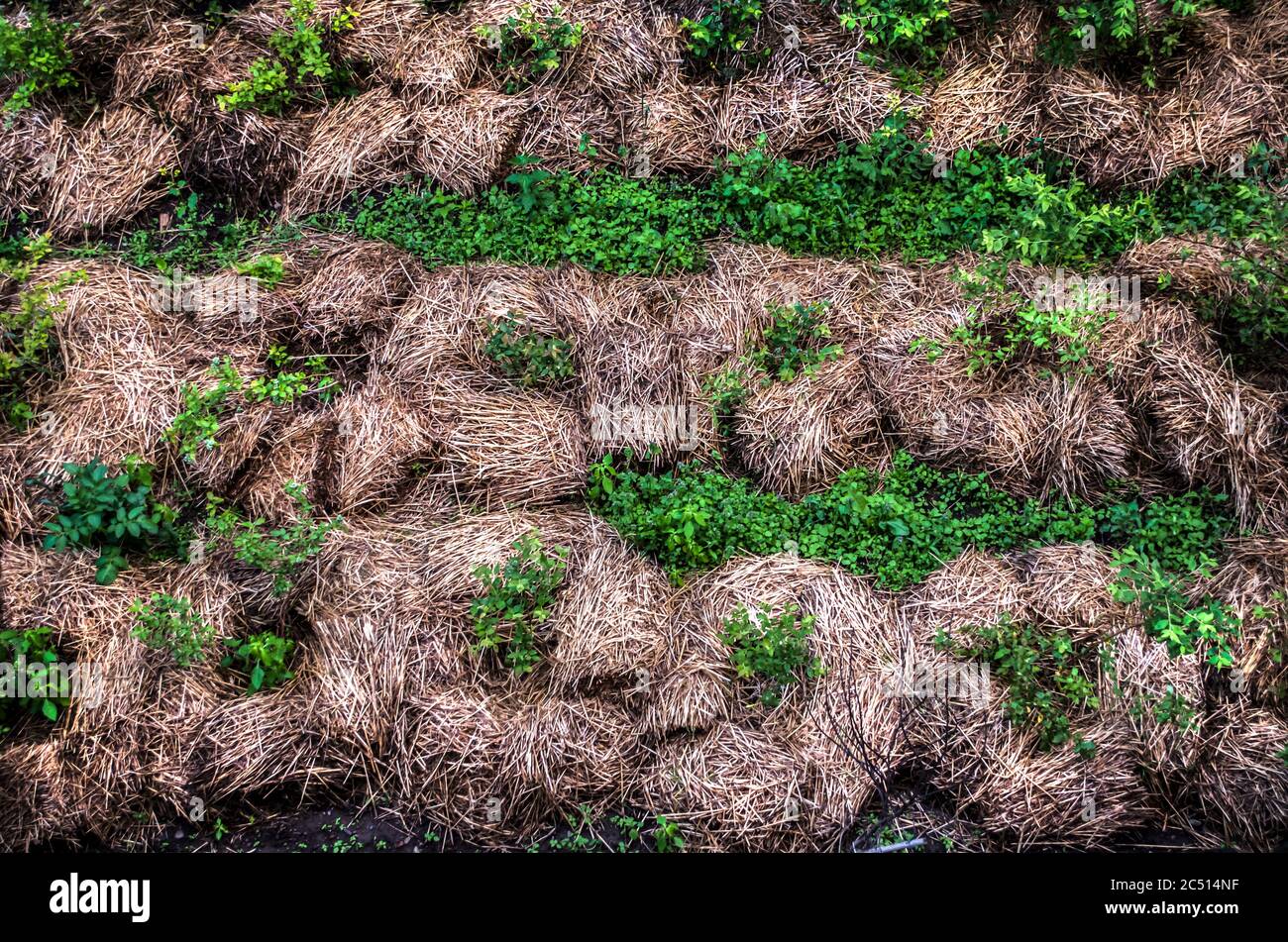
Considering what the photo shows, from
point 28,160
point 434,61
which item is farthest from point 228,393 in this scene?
point 434,61

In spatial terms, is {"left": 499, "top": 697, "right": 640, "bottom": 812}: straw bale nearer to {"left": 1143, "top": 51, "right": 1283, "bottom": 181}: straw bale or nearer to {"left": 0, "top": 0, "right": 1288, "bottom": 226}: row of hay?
{"left": 0, "top": 0, "right": 1288, "bottom": 226}: row of hay

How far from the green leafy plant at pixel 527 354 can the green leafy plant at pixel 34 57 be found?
3.62m

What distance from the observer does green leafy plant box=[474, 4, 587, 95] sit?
5594 millimetres

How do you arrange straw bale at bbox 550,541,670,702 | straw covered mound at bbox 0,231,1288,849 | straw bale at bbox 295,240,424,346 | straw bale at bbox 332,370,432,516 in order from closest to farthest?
straw covered mound at bbox 0,231,1288,849, straw bale at bbox 550,541,670,702, straw bale at bbox 332,370,432,516, straw bale at bbox 295,240,424,346

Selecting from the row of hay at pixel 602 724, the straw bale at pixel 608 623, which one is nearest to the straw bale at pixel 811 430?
the row of hay at pixel 602 724

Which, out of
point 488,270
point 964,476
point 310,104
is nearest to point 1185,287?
point 964,476

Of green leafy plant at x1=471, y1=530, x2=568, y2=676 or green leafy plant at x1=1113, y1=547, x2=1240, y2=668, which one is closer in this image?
green leafy plant at x1=1113, y1=547, x2=1240, y2=668

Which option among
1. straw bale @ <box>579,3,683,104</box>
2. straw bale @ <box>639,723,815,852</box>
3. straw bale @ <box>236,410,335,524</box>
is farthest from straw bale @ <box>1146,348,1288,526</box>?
straw bale @ <box>236,410,335,524</box>

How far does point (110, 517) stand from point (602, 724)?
2.98 meters

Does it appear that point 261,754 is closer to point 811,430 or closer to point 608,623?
point 608,623

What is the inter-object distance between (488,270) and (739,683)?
301cm

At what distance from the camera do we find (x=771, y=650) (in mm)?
4285

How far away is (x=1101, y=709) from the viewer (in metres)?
4.27

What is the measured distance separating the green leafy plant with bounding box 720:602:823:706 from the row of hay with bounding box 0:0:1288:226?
3.17 m
